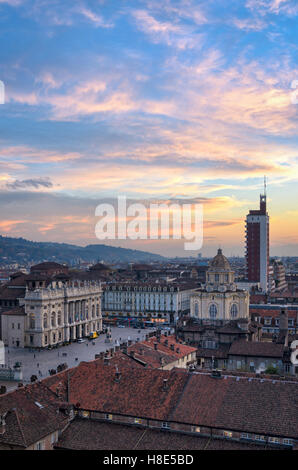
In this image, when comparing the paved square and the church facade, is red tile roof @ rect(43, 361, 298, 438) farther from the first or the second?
the church facade

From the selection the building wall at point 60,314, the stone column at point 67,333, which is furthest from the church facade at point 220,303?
the building wall at point 60,314

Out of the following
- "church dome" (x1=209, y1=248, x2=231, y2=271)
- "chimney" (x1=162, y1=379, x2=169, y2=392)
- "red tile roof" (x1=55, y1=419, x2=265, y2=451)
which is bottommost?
"red tile roof" (x1=55, y1=419, x2=265, y2=451)

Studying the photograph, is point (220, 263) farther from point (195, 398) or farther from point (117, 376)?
point (195, 398)

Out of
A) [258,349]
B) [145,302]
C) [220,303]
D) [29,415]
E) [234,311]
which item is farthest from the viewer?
[145,302]

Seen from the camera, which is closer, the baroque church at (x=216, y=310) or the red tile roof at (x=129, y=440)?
the red tile roof at (x=129, y=440)

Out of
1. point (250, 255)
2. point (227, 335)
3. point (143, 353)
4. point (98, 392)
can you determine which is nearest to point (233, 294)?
point (227, 335)

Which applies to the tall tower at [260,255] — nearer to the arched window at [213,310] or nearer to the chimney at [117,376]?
the arched window at [213,310]

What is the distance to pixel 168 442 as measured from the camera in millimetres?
38750

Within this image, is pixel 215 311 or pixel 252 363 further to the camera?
pixel 215 311

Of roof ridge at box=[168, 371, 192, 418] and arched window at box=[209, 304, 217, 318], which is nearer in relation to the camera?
roof ridge at box=[168, 371, 192, 418]

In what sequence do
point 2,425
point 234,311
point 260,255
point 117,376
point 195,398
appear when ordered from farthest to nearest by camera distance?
1. point 260,255
2. point 234,311
3. point 117,376
4. point 195,398
5. point 2,425

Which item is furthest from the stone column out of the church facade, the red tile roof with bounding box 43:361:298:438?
the red tile roof with bounding box 43:361:298:438

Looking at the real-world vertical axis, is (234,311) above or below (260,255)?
below

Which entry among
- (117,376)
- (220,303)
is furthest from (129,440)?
(220,303)
